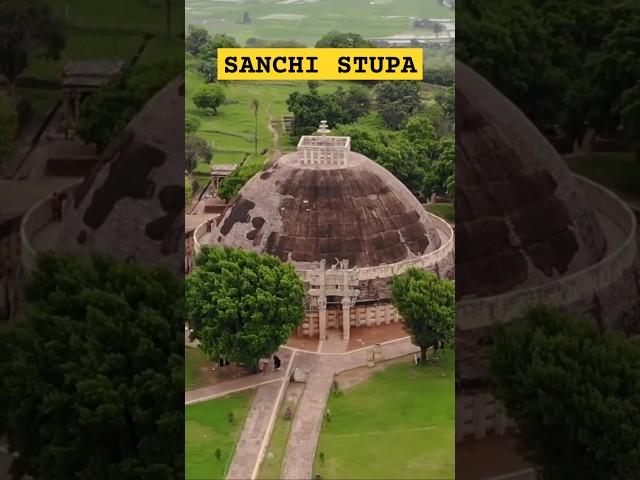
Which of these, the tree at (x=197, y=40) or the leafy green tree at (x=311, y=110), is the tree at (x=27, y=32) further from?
the leafy green tree at (x=311, y=110)

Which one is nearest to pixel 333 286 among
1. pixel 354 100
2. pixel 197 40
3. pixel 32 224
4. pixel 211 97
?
pixel 354 100

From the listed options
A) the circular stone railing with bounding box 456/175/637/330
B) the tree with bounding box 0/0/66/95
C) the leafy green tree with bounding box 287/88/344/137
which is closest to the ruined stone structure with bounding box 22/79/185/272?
the leafy green tree with bounding box 287/88/344/137

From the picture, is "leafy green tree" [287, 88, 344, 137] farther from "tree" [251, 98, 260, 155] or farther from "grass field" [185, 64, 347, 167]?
"tree" [251, 98, 260, 155]

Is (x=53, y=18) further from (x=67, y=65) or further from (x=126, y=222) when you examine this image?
(x=126, y=222)

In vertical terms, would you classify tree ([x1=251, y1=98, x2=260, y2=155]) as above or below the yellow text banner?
below

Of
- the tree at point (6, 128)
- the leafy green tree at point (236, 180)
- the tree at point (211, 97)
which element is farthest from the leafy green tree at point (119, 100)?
the leafy green tree at point (236, 180)

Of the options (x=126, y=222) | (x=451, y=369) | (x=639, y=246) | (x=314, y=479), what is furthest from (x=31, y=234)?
(x=639, y=246)

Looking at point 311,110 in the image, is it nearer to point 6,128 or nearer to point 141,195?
point 141,195
